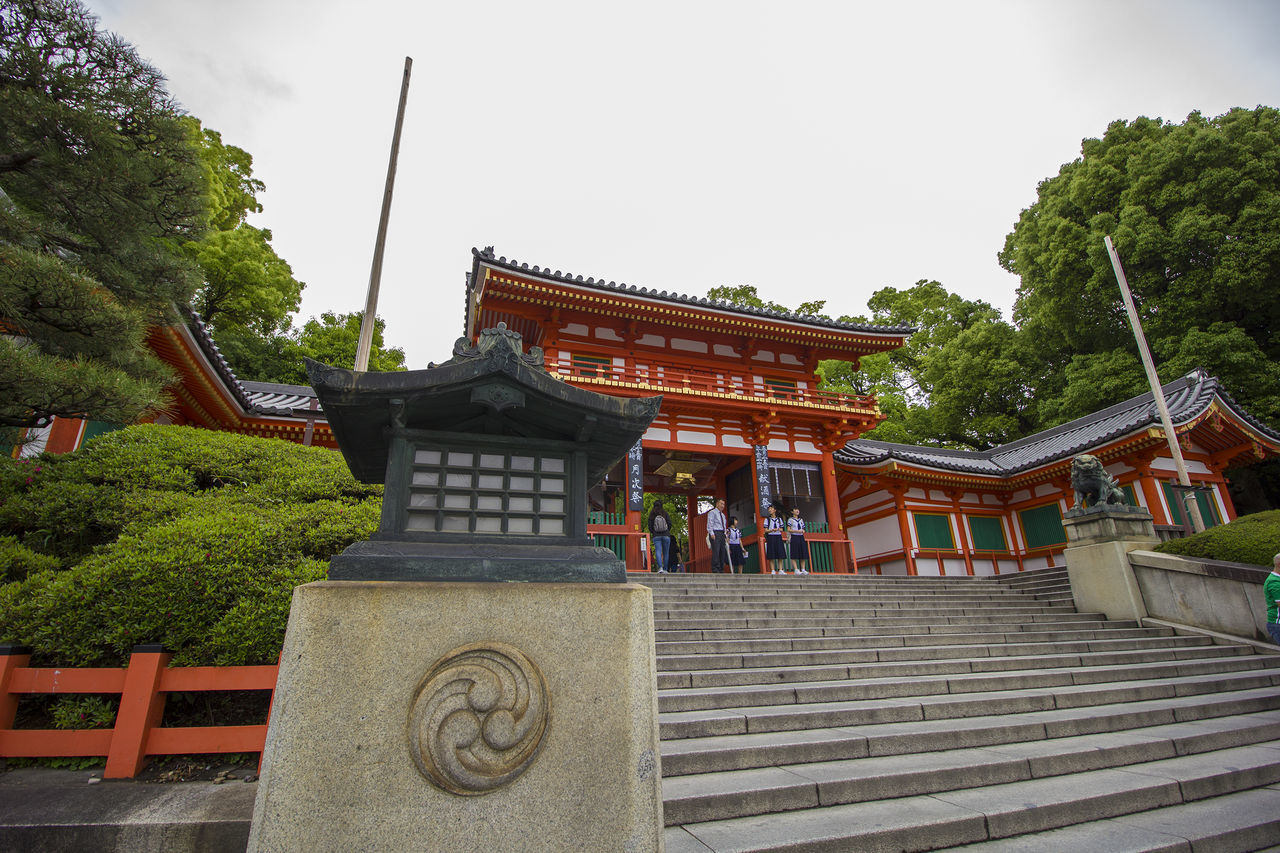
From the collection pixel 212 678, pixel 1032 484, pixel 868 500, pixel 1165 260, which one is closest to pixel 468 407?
pixel 212 678

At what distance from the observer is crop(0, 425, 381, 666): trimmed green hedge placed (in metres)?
4.22

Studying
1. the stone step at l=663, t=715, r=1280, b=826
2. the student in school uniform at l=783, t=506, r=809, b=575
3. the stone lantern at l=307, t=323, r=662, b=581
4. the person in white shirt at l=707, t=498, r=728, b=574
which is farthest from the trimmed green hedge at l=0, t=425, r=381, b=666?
the student in school uniform at l=783, t=506, r=809, b=575

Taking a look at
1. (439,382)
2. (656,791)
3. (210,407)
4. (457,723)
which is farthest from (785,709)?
(210,407)

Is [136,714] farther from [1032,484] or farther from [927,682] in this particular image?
[1032,484]

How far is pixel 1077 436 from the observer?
16.5 m

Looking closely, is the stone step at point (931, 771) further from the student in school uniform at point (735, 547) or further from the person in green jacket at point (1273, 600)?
the student in school uniform at point (735, 547)

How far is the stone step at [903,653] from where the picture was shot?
5.95m

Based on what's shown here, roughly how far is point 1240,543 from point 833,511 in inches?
301

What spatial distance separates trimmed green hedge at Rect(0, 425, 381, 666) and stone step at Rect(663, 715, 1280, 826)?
3.23 meters

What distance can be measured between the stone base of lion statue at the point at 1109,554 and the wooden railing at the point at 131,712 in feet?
34.1

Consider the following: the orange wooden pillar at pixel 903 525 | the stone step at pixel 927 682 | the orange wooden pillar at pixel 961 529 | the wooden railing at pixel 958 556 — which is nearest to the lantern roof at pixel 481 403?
the stone step at pixel 927 682

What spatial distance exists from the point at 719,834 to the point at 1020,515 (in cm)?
1767

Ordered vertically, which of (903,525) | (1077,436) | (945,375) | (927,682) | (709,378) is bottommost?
(927,682)

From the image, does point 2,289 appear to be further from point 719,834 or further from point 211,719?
point 719,834
